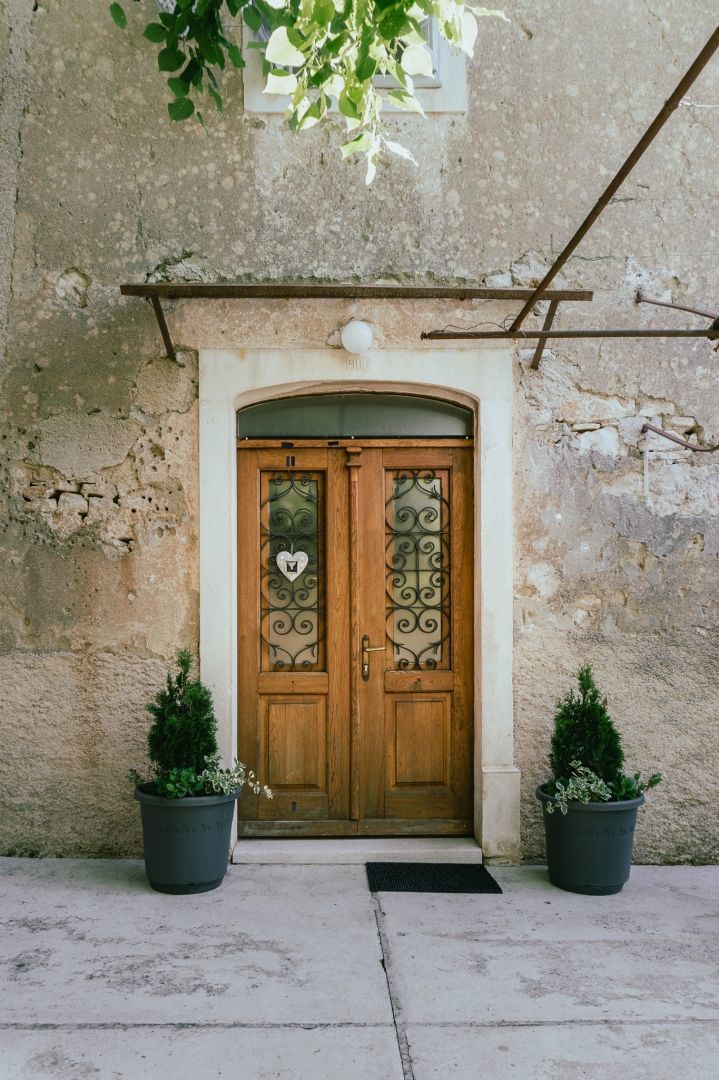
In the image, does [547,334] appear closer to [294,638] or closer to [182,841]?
[294,638]

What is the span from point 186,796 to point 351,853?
1.07 meters

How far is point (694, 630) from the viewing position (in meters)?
5.07

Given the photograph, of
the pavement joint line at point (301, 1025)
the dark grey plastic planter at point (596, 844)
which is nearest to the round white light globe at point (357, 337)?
the dark grey plastic planter at point (596, 844)

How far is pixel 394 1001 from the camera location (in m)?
3.28

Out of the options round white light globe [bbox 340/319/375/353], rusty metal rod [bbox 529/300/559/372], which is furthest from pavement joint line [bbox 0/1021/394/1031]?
rusty metal rod [bbox 529/300/559/372]

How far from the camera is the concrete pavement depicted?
289 cm

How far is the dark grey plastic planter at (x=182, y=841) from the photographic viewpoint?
4.37m

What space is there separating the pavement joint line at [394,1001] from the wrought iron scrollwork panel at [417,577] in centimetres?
148

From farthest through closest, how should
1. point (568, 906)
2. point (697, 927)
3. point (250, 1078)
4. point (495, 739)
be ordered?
point (495, 739) → point (568, 906) → point (697, 927) → point (250, 1078)

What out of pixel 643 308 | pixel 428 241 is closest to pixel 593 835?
pixel 643 308

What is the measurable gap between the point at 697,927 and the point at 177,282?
4.31 meters

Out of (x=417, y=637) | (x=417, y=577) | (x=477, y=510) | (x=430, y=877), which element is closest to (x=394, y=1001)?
(x=430, y=877)

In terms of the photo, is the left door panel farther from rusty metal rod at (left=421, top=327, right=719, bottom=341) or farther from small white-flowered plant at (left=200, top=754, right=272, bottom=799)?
rusty metal rod at (left=421, top=327, right=719, bottom=341)

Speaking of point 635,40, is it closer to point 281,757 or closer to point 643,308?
point 643,308
